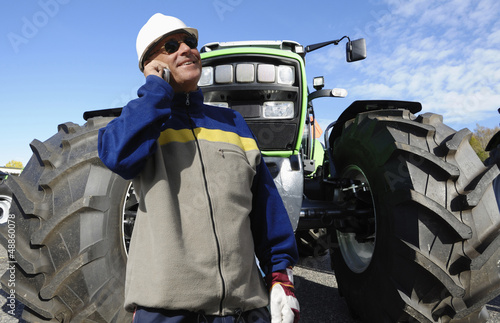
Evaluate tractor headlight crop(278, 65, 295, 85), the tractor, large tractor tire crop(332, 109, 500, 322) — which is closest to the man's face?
the tractor

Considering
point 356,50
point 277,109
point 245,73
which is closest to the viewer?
point 245,73

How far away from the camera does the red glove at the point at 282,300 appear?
1220 millimetres

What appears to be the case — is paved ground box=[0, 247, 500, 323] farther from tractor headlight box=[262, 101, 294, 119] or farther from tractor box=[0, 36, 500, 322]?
tractor headlight box=[262, 101, 294, 119]

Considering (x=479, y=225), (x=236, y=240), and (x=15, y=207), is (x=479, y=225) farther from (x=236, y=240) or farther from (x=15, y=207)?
(x=15, y=207)

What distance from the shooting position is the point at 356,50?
10.3 ft

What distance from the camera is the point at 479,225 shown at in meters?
1.93

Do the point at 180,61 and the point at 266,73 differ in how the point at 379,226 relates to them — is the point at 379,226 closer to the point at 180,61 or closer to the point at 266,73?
the point at 266,73

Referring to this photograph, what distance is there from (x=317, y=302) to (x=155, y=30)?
112 inches

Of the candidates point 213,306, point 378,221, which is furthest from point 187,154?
point 378,221

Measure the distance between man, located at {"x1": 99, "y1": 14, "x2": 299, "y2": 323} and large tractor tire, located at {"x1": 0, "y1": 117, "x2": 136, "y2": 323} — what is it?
0.78 metres

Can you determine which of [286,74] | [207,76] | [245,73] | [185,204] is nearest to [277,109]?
[286,74]

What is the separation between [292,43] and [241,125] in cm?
205

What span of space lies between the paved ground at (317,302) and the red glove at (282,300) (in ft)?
5.84

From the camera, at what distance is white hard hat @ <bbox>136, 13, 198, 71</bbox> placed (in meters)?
1.24
